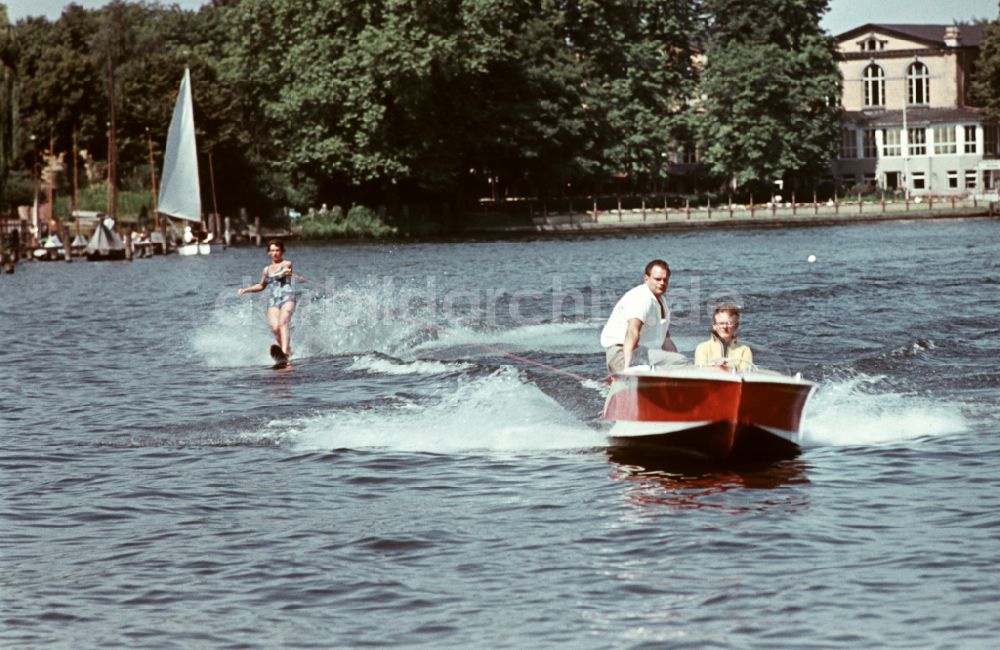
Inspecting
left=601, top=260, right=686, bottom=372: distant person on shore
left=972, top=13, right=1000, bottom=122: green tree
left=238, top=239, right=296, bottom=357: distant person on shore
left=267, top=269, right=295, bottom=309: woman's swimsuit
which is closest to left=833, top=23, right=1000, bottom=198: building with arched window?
left=972, top=13, right=1000, bottom=122: green tree

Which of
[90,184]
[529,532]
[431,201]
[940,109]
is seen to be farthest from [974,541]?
[940,109]

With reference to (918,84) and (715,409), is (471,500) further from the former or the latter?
(918,84)

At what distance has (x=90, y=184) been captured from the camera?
10475 centimetres

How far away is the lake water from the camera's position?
36.5 feet

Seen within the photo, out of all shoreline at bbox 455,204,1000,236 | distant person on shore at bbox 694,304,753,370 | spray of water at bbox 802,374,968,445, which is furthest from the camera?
shoreline at bbox 455,204,1000,236

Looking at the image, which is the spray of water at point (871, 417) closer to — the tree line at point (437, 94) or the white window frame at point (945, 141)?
the tree line at point (437, 94)

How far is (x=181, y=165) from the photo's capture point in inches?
3059

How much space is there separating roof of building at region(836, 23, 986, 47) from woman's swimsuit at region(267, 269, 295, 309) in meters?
108

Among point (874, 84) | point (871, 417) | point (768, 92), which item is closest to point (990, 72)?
point (874, 84)

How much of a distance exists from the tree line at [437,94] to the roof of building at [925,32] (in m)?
19.6

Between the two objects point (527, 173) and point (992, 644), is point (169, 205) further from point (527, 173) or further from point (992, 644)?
point (992, 644)

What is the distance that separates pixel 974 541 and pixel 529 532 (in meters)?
3.56

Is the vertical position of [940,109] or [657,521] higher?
[940,109]

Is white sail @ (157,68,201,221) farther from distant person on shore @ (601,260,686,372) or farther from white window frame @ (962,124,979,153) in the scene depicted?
white window frame @ (962,124,979,153)
